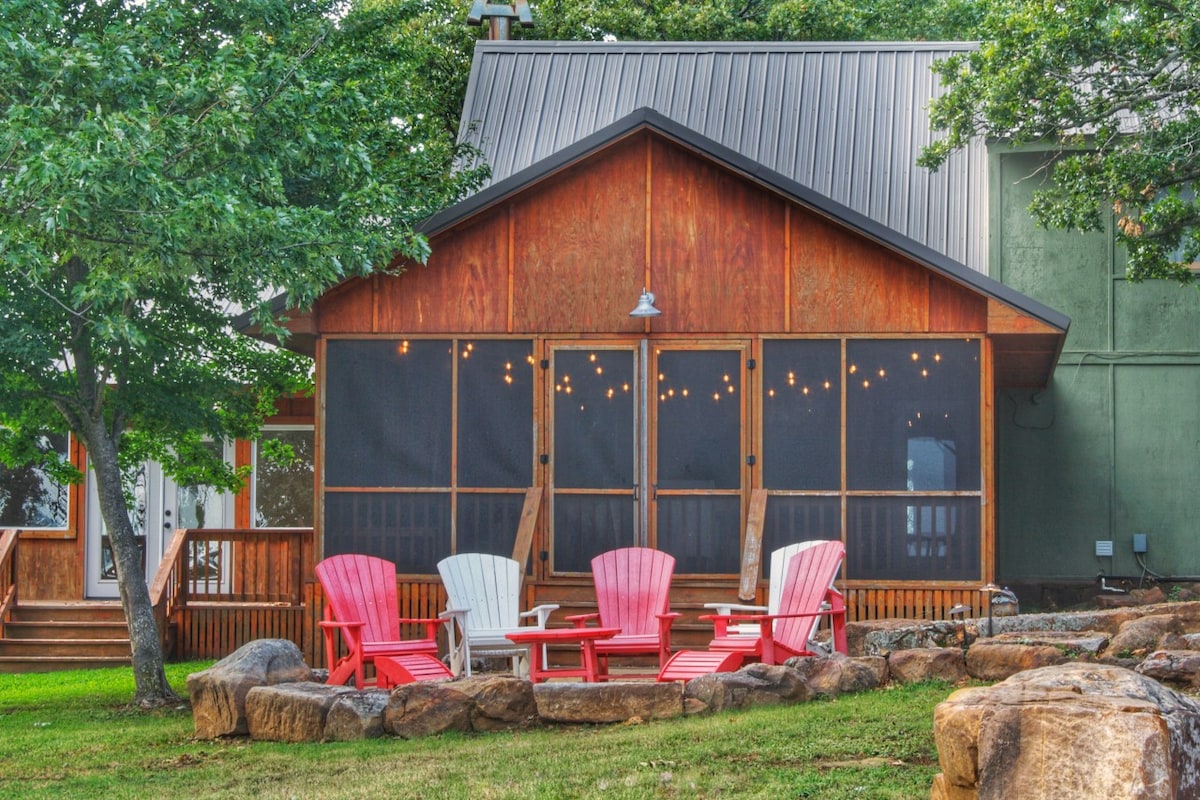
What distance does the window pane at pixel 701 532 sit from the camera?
34.7ft

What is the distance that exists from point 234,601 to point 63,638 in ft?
5.19

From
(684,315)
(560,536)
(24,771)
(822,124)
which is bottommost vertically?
(24,771)

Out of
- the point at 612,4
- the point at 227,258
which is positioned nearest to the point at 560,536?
the point at 227,258

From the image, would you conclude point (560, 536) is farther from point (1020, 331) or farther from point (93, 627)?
point (93, 627)

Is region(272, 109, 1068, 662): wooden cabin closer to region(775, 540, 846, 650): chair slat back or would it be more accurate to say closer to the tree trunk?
region(775, 540, 846, 650): chair slat back

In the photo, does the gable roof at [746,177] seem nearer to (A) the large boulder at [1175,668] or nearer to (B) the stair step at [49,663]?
(A) the large boulder at [1175,668]

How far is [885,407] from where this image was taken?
1053 centimetres

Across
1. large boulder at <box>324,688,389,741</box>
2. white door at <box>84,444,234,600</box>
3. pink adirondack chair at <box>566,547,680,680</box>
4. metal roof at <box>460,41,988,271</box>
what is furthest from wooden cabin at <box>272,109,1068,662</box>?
white door at <box>84,444,234,600</box>

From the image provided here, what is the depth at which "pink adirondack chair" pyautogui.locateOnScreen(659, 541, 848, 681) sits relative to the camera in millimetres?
8484

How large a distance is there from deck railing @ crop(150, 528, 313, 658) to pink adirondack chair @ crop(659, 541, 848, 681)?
17.0 ft

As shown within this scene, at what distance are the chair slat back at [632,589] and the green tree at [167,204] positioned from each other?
2.42 metres

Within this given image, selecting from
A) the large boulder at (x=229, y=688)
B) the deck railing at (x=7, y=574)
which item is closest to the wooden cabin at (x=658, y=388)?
the large boulder at (x=229, y=688)

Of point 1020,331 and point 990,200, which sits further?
point 990,200

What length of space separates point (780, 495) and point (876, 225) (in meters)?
2.00
